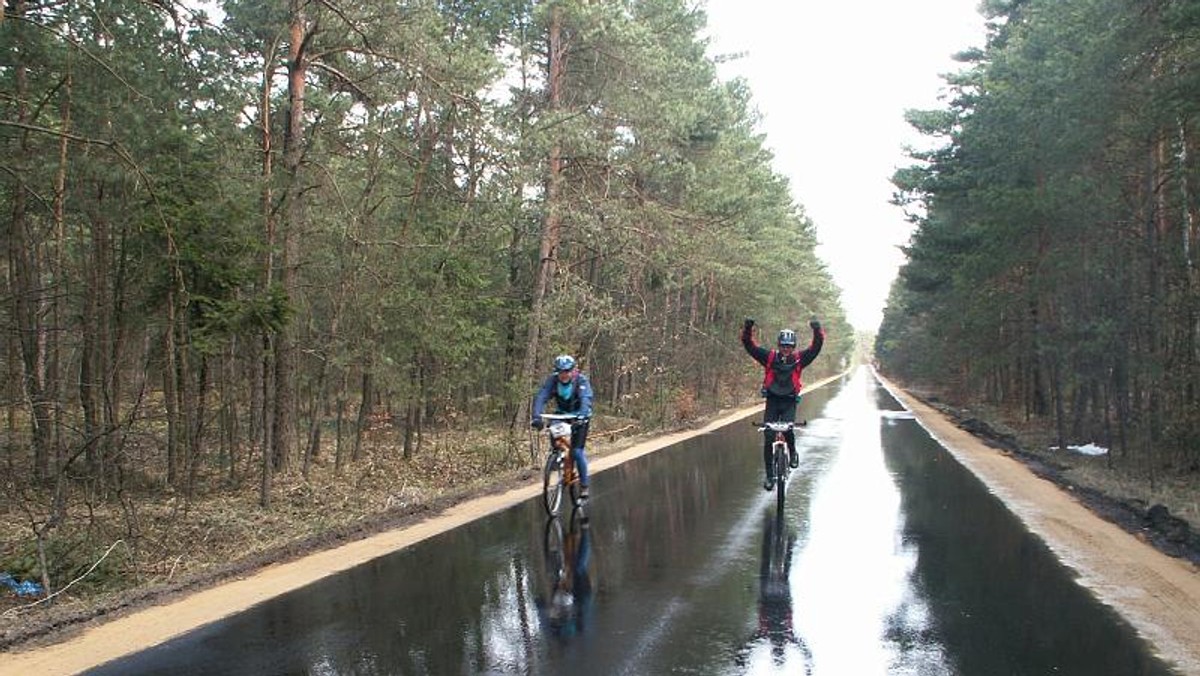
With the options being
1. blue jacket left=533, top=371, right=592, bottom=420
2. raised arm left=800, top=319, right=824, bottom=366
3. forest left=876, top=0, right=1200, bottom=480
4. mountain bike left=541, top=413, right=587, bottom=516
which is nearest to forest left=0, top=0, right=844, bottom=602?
blue jacket left=533, top=371, right=592, bottom=420

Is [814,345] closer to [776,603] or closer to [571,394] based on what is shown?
[571,394]

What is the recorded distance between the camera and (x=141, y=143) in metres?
9.51

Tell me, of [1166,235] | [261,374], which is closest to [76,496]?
[261,374]

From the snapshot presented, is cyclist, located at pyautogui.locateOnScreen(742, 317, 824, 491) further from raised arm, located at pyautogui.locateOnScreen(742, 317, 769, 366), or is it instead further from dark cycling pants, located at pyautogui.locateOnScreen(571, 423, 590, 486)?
dark cycling pants, located at pyautogui.locateOnScreen(571, 423, 590, 486)

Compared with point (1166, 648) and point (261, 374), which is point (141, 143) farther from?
point (1166, 648)

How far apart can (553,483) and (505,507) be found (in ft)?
5.14

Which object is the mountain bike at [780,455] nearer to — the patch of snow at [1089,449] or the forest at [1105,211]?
the forest at [1105,211]

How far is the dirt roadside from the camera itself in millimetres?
5102

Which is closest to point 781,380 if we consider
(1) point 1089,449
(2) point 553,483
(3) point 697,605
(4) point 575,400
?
(4) point 575,400

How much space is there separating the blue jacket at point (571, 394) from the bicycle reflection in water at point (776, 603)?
242 cm

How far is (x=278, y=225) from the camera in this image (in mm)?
11367

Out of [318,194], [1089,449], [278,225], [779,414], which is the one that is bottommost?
[1089,449]

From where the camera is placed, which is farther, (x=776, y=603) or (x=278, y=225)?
(x=278, y=225)

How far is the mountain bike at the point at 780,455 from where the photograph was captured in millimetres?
10125
